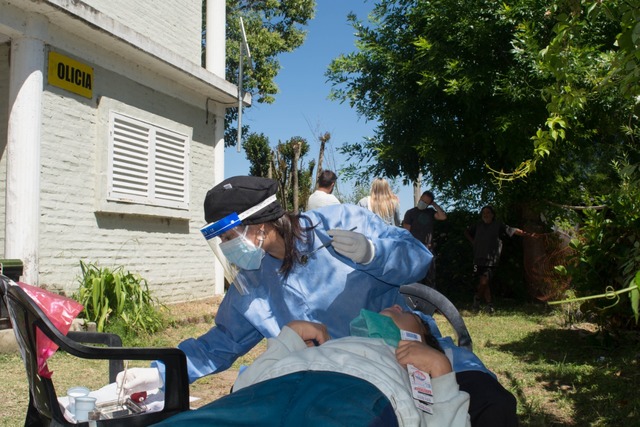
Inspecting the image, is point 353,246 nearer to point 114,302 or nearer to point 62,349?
point 62,349

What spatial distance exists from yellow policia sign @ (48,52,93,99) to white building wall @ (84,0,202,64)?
3.72 ft

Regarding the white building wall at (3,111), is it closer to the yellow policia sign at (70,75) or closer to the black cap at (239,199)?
the yellow policia sign at (70,75)

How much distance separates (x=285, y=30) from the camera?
80.7 ft

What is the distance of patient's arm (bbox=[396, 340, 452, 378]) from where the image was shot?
6.68 feet

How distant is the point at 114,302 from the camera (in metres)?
6.88

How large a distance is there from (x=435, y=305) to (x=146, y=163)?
268 inches

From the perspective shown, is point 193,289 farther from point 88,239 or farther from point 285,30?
point 285,30

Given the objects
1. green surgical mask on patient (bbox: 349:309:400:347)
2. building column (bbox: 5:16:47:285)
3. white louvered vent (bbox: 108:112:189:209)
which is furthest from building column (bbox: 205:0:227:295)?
green surgical mask on patient (bbox: 349:309:400:347)

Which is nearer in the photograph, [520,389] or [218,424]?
[218,424]

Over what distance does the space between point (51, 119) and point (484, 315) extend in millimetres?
6295

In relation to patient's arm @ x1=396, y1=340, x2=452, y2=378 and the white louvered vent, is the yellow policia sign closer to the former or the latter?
the white louvered vent

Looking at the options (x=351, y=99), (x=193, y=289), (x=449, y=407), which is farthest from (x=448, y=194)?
(x=449, y=407)

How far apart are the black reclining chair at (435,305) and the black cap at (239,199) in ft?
2.23

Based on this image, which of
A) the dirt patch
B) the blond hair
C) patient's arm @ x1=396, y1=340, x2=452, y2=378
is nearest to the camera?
patient's arm @ x1=396, y1=340, x2=452, y2=378
